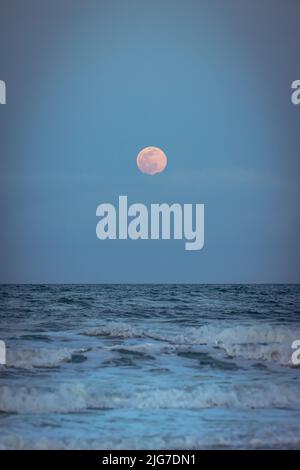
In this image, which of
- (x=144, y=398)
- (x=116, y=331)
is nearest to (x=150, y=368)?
(x=144, y=398)

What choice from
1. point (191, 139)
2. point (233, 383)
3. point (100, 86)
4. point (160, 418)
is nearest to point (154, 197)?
point (191, 139)

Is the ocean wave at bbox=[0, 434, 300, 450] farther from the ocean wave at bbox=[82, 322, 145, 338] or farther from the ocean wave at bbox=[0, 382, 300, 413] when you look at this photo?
the ocean wave at bbox=[82, 322, 145, 338]

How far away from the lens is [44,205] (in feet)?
26.7

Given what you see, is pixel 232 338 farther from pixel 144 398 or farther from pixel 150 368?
pixel 144 398

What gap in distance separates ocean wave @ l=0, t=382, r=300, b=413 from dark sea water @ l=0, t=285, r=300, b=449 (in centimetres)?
1

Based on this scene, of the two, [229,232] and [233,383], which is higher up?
[229,232]

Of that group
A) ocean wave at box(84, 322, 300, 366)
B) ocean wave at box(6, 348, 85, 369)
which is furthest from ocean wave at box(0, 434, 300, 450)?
ocean wave at box(84, 322, 300, 366)

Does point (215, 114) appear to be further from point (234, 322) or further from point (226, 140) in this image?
point (234, 322)

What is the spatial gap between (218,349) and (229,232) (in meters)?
1.13

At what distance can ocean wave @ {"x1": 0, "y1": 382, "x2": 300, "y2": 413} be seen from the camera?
6.14m

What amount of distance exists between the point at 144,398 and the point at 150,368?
1.00m

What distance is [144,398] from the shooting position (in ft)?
20.9

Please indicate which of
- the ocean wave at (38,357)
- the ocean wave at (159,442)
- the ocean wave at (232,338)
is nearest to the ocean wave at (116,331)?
the ocean wave at (232,338)

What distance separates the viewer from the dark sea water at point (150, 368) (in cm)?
556
